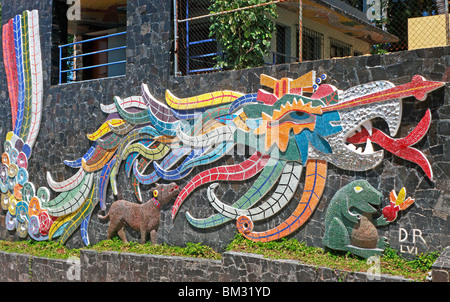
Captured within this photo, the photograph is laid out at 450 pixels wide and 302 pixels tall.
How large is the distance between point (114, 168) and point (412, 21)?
618 cm

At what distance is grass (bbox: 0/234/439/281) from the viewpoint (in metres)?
7.47

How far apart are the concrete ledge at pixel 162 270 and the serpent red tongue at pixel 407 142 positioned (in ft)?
5.44

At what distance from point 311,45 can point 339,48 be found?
2.04 m

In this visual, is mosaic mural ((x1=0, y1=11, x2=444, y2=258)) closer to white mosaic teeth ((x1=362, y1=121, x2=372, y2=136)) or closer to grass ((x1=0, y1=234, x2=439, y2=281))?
white mosaic teeth ((x1=362, y1=121, x2=372, y2=136))

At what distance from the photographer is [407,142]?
771cm

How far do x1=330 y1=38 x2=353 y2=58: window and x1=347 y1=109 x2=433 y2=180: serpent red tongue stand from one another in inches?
348

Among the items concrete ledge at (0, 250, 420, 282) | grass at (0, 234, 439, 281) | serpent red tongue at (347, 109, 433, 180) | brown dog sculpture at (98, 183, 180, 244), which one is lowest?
concrete ledge at (0, 250, 420, 282)

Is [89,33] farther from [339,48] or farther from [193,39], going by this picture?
[339,48]

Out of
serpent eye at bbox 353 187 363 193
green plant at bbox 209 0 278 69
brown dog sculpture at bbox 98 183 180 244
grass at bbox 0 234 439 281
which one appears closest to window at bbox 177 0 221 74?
green plant at bbox 209 0 278 69

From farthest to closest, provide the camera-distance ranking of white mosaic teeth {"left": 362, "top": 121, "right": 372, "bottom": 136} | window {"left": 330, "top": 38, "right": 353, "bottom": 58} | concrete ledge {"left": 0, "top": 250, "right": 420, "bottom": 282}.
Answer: window {"left": 330, "top": 38, "right": 353, "bottom": 58} → white mosaic teeth {"left": 362, "top": 121, "right": 372, "bottom": 136} → concrete ledge {"left": 0, "top": 250, "right": 420, "bottom": 282}

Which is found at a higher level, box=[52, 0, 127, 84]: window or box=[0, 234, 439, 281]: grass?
box=[52, 0, 127, 84]: window

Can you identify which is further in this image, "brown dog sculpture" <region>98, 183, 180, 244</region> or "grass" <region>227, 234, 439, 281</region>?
"brown dog sculpture" <region>98, 183, 180, 244</region>

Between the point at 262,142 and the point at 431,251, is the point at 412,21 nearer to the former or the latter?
the point at 262,142

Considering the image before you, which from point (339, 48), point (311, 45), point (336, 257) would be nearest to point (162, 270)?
point (336, 257)
